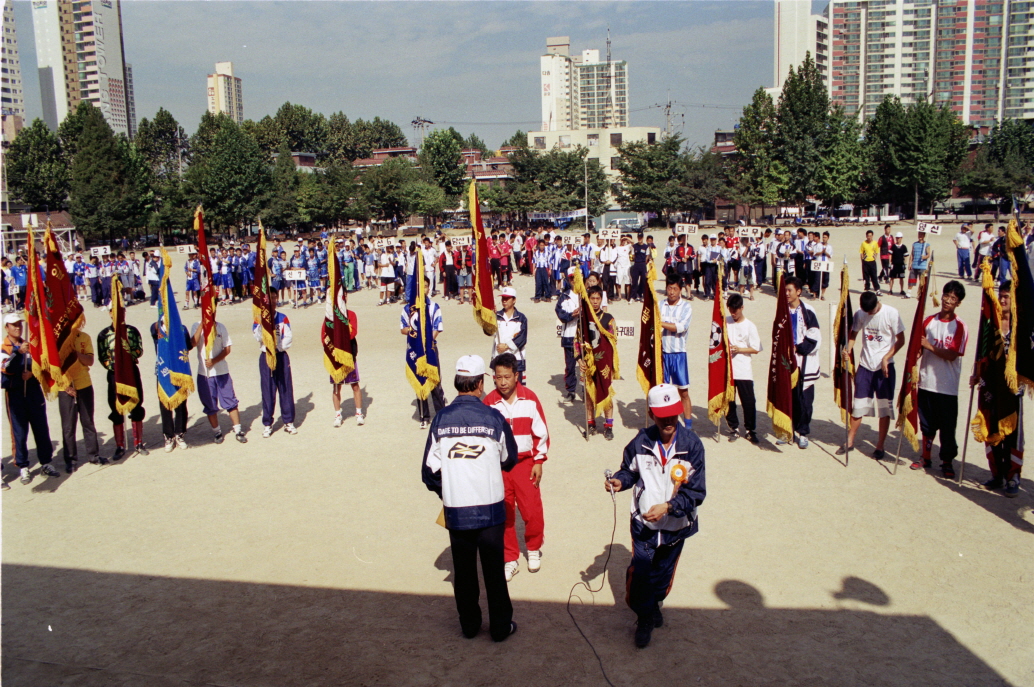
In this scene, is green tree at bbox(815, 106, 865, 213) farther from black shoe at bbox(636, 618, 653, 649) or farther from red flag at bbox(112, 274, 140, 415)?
black shoe at bbox(636, 618, 653, 649)

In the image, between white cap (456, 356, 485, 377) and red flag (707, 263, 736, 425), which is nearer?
white cap (456, 356, 485, 377)

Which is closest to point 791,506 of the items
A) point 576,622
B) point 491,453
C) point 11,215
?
point 576,622

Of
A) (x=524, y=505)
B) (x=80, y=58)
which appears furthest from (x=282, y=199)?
(x=80, y=58)

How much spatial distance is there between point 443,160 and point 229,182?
18.9 metres

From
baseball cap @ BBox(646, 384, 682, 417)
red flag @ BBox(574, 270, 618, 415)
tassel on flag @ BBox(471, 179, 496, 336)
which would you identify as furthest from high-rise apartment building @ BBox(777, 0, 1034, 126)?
baseball cap @ BBox(646, 384, 682, 417)

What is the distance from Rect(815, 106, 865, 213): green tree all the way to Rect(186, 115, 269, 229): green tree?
43350 mm

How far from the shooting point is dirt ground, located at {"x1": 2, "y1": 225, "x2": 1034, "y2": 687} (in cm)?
464

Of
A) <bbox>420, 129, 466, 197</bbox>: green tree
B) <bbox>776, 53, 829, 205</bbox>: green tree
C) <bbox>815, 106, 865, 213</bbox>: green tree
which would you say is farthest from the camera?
<bbox>420, 129, 466, 197</bbox>: green tree

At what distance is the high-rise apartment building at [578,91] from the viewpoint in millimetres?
182125

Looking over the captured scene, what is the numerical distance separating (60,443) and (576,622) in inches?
319

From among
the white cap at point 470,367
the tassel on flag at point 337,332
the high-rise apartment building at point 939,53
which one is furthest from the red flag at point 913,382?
the high-rise apartment building at point 939,53

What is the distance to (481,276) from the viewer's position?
8.27 m

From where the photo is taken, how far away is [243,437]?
31.8 ft

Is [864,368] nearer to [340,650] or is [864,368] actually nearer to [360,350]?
[340,650]
